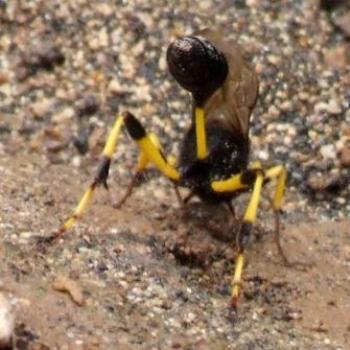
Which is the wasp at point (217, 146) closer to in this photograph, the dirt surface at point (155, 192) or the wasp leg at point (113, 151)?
the wasp leg at point (113, 151)

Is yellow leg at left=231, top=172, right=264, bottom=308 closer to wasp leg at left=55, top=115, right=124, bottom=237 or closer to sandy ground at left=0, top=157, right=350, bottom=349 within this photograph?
sandy ground at left=0, top=157, right=350, bottom=349

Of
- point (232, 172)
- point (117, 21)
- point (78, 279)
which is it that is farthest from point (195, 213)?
point (117, 21)

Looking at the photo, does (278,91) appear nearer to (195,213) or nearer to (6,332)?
(195,213)

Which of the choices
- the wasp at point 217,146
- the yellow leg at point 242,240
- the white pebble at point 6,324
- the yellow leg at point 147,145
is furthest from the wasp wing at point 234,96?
the white pebble at point 6,324

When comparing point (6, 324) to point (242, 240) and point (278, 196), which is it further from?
point (278, 196)

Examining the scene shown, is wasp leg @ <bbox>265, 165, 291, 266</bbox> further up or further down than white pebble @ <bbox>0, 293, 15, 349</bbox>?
further down

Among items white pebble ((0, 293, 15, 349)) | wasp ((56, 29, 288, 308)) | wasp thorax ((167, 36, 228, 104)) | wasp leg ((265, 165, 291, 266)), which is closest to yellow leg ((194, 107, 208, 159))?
wasp ((56, 29, 288, 308))

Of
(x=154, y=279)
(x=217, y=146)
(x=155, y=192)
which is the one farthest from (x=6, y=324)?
(x=155, y=192)
